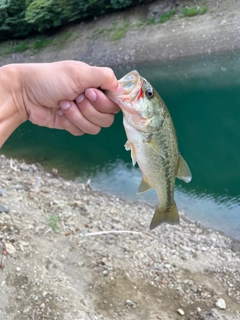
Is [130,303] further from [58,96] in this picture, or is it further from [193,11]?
[193,11]

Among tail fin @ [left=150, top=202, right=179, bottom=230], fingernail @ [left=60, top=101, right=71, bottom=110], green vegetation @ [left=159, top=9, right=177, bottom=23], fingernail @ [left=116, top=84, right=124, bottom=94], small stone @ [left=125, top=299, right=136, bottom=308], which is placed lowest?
green vegetation @ [left=159, top=9, right=177, bottom=23]

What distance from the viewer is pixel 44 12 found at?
1512 inches

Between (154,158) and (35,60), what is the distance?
121ft

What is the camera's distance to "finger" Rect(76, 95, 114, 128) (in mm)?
3754

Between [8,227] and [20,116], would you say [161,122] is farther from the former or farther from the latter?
[8,227]

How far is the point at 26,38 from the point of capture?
137ft

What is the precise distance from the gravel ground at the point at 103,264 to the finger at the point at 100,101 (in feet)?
10.9

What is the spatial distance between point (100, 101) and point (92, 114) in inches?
9.1

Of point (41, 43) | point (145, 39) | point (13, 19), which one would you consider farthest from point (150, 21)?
point (13, 19)

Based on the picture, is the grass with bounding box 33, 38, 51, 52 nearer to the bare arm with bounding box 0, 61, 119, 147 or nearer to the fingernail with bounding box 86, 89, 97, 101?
the bare arm with bounding box 0, 61, 119, 147

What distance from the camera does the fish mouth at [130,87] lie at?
322 centimetres

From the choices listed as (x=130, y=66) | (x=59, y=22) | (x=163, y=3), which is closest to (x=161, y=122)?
(x=130, y=66)

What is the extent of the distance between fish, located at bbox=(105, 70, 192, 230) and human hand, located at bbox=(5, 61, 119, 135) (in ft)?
0.50

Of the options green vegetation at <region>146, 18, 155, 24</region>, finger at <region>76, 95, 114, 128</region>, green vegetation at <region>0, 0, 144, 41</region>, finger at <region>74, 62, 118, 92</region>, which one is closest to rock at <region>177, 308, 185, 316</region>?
finger at <region>76, 95, 114, 128</region>
